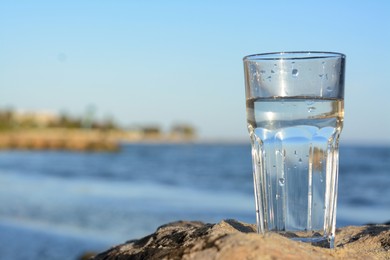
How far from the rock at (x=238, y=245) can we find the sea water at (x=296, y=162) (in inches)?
4.1

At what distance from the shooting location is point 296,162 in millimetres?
1719

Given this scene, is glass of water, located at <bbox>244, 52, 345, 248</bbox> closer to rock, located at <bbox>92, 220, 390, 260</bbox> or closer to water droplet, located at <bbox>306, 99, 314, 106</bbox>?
water droplet, located at <bbox>306, 99, 314, 106</bbox>

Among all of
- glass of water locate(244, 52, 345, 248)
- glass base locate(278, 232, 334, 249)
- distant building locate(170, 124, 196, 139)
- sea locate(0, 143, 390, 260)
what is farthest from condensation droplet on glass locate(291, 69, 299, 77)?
distant building locate(170, 124, 196, 139)

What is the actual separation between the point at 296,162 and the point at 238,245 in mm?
481

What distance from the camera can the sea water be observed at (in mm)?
1651

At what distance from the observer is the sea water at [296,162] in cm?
165

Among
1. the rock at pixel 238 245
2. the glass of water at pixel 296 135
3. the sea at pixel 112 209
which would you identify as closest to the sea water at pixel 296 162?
the glass of water at pixel 296 135

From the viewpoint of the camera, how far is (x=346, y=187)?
1816 centimetres

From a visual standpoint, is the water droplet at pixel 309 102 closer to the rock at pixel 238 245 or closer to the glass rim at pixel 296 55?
the glass rim at pixel 296 55

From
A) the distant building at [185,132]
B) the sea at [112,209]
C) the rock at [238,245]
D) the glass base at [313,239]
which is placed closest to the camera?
the rock at [238,245]

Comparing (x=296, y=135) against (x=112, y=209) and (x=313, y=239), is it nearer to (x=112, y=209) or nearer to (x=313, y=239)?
(x=313, y=239)

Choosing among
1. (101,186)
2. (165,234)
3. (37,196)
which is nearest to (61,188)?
(101,186)

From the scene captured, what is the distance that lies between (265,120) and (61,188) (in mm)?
18126

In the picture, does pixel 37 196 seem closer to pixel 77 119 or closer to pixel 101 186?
pixel 101 186
